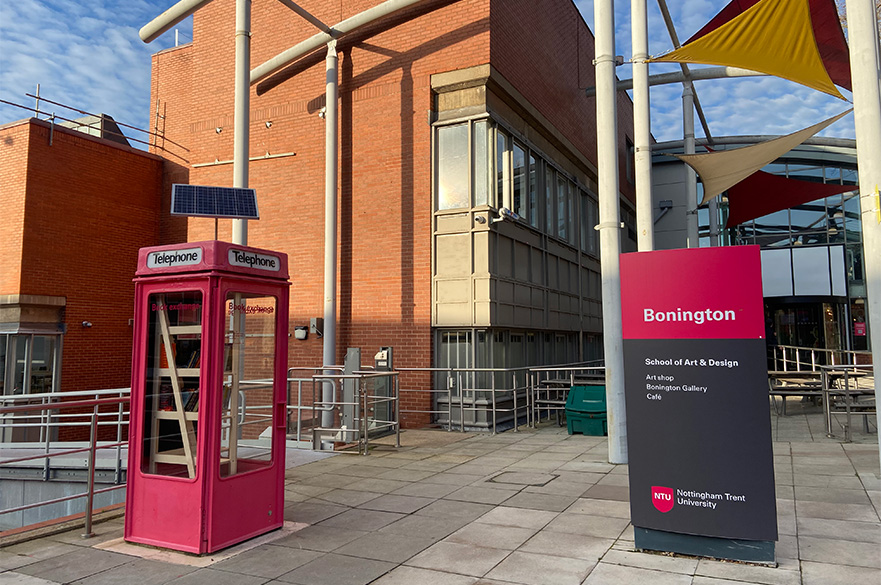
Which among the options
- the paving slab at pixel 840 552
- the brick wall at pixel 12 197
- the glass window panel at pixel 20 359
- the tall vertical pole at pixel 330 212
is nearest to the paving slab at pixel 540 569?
the paving slab at pixel 840 552

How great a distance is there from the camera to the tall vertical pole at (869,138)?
5.01 metres

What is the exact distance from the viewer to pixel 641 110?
9.77 metres

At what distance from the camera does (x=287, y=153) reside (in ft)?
52.4

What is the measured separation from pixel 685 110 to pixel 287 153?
13.4m

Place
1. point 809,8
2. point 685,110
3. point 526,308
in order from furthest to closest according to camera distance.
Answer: point 685,110 < point 526,308 < point 809,8

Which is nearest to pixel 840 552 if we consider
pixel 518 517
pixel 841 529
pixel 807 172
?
pixel 841 529

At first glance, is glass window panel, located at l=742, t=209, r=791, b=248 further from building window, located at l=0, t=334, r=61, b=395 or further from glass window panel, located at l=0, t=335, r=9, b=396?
glass window panel, located at l=0, t=335, r=9, b=396

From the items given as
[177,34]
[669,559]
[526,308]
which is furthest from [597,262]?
[669,559]

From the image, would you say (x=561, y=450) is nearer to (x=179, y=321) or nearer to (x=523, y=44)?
(x=179, y=321)

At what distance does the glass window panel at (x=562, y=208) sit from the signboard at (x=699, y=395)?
44.0 feet

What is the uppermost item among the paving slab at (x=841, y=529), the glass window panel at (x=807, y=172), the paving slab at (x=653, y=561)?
the glass window panel at (x=807, y=172)

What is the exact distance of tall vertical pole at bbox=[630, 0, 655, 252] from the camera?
9.54m

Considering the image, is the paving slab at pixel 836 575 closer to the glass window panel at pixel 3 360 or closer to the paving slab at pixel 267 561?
the paving slab at pixel 267 561

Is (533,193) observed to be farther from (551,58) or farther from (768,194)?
(768,194)
